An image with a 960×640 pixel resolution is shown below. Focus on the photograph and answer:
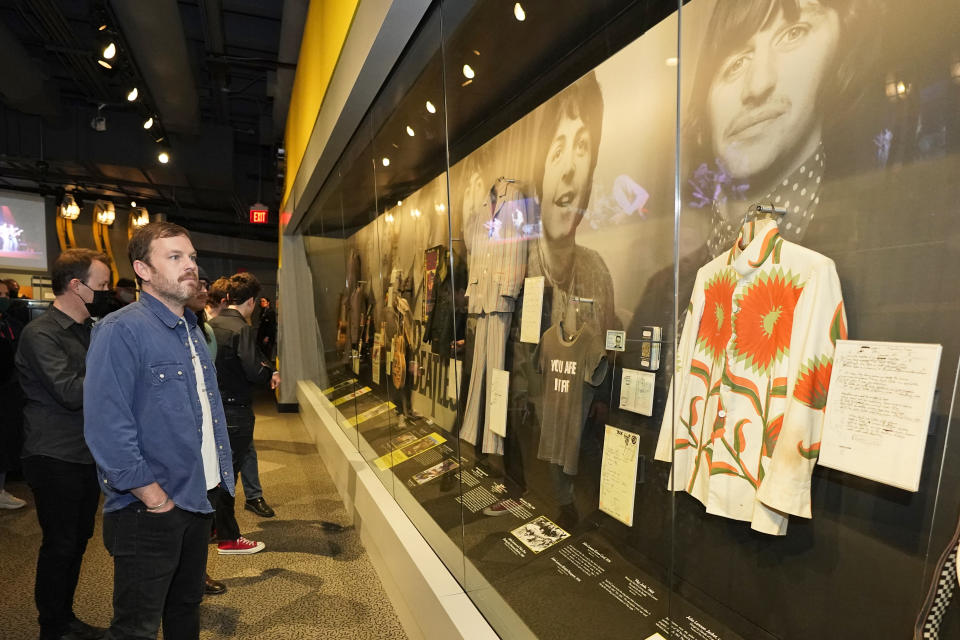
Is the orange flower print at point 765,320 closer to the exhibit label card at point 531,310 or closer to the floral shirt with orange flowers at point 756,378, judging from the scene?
the floral shirt with orange flowers at point 756,378

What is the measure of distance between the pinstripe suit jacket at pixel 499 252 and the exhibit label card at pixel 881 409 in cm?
118

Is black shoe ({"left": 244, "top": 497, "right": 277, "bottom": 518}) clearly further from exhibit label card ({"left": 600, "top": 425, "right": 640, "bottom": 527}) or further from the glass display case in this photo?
exhibit label card ({"left": 600, "top": 425, "right": 640, "bottom": 527})

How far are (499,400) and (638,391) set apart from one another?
0.85 metres

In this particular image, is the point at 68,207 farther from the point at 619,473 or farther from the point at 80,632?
the point at 619,473

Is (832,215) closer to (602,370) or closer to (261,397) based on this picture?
(602,370)

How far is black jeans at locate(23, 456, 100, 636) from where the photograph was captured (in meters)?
2.19

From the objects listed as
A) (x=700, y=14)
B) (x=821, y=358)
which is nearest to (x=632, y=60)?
(x=700, y=14)

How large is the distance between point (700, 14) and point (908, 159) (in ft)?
2.81

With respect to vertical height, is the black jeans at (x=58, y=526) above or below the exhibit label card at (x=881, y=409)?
below

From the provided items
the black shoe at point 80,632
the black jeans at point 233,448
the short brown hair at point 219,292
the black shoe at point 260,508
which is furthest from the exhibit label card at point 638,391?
the black shoe at point 260,508

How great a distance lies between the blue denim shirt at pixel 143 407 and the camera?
1544 mm

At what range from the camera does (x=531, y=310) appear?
7.23ft

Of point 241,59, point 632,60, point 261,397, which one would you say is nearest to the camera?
point 632,60

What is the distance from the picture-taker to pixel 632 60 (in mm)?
1664
